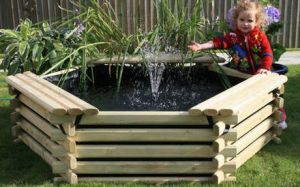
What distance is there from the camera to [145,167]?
342 cm

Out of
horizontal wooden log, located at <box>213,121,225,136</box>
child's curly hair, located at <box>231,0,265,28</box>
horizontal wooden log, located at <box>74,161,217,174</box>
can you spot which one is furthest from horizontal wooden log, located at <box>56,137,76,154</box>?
child's curly hair, located at <box>231,0,265,28</box>

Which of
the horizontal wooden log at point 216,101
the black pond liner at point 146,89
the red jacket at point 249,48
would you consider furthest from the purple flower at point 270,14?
the horizontal wooden log at point 216,101

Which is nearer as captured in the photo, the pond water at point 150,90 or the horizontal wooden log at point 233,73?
the pond water at point 150,90

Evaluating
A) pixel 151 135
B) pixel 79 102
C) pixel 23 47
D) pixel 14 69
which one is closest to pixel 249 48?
pixel 151 135

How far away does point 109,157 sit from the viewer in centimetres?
343

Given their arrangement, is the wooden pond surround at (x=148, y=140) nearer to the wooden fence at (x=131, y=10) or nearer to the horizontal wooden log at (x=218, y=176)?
the horizontal wooden log at (x=218, y=176)

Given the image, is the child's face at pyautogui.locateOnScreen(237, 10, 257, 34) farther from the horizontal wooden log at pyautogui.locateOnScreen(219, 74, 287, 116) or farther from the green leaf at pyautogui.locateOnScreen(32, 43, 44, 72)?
the green leaf at pyautogui.locateOnScreen(32, 43, 44, 72)

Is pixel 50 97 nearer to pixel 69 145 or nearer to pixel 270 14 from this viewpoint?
pixel 69 145

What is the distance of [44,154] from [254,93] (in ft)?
5.78

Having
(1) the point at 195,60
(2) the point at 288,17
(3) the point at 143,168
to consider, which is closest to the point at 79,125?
(3) the point at 143,168

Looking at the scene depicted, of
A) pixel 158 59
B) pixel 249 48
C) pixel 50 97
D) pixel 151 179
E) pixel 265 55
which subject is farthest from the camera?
pixel 158 59

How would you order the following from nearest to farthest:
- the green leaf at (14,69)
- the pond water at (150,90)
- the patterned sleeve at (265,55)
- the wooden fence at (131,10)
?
1. the pond water at (150,90)
2. the patterned sleeve at (265,55)
3. the green leaf at (14,69)
4. the wooden fence at (131,10)

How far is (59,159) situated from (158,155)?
80 centimetres

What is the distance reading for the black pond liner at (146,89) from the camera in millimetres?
4133
